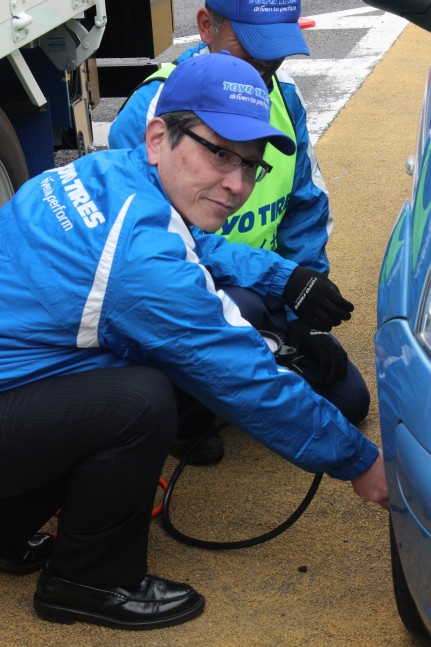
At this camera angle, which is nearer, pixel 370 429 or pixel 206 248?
pixel 206 248

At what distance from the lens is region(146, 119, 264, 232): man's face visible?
2.34 m

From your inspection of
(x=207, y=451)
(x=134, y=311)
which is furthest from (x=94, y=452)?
(x=207, y=451)

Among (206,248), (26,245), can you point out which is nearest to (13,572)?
(26,245)

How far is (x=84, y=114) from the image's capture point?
5402 mm

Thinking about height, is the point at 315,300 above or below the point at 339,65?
above

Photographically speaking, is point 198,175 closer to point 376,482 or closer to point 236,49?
point 376,482

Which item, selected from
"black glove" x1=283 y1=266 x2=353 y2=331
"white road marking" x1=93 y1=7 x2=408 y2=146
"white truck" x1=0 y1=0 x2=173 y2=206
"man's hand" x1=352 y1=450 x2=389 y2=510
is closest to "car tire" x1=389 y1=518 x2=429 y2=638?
"man's hand" x1=352 y1=450 x2=389 y2=510

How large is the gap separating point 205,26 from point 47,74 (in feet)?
5.60

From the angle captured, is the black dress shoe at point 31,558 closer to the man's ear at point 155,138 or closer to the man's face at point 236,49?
the man's ear at point 155,138

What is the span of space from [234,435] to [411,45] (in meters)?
6.86

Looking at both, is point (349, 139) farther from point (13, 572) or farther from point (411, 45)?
point (13, 572)

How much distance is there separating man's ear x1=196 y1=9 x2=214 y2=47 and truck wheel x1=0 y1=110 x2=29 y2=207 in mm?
1142

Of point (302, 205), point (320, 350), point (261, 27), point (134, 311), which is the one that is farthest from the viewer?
point (302, 205)

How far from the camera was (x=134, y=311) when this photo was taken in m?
2.21
